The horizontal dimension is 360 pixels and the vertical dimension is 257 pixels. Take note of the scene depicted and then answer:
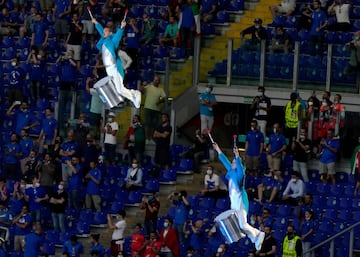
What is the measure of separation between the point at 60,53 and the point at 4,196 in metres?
5.61

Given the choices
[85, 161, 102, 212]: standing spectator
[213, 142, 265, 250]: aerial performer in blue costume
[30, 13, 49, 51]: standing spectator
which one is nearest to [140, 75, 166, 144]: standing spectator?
[85, 161, 102, 212]: standing spectator

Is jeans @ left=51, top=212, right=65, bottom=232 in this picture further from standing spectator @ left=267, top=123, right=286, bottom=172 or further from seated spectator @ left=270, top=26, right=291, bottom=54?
seated spectator @ left=270, top=26, right=291, bottom=54

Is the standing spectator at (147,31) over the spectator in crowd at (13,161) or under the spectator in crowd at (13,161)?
over

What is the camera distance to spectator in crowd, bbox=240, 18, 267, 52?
4675cm

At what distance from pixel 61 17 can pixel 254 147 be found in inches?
342

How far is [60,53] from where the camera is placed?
2010 inches

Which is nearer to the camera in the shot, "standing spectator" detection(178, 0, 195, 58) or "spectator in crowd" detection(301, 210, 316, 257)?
"spectator in crowd" detection(301, 210, 316, 257)

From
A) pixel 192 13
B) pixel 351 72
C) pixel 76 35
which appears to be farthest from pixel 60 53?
pixel 351 72

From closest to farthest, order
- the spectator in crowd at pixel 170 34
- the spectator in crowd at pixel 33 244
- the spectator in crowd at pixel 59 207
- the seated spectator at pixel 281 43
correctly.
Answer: the spectator in crowd at pixel 33 244, the spectator in crowd at pixel 59 207, the seated spectator at pixel 281 43, the spectator in crowd at pixel 170 34

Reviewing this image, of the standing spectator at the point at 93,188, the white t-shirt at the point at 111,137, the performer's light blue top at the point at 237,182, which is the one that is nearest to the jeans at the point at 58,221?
the standing spectator at the point at 93,188

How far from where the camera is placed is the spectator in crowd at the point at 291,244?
138 feet

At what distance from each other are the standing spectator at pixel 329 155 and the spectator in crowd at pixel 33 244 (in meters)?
7.10

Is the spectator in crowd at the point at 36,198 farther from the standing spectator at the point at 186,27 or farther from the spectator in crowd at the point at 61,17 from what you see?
the spectator in crowd at the point at 61,17

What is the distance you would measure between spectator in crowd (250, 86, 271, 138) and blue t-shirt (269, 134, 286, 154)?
0.62 metres
